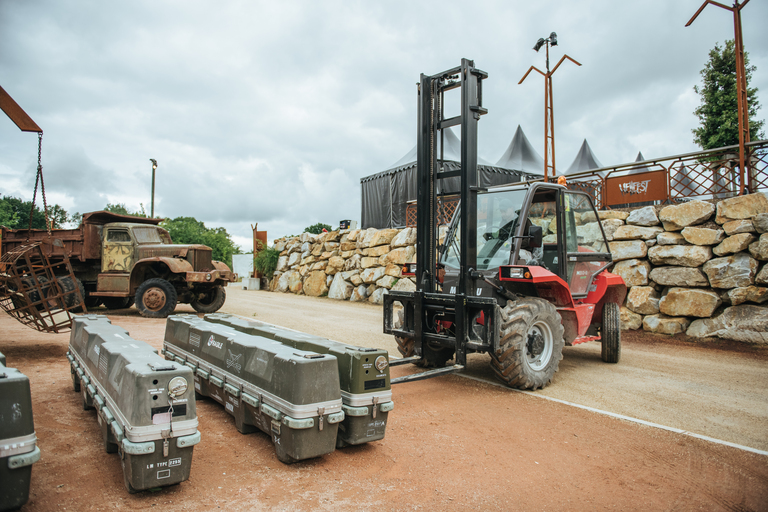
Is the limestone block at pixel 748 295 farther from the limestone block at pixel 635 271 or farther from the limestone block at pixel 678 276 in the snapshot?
the limestone block at pixel 635 271

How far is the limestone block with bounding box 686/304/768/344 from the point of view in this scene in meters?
8.77

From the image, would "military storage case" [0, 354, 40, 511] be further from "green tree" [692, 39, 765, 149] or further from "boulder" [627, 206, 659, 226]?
"green tree" [692, 39, 765, 149]

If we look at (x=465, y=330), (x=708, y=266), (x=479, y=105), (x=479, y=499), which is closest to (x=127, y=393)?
(x=479, y=499)

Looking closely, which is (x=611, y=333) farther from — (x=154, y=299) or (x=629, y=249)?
(x=154, y=299)

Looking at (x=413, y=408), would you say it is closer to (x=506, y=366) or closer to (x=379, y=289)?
(x=506, y=366)

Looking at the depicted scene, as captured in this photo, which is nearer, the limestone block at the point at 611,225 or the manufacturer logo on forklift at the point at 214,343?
the manufacturer logo on forklift at the point at 214,343

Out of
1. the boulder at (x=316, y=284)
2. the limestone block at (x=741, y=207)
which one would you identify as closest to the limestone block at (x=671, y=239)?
the limestone block at (x=741, y=207)

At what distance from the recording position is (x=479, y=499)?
3.07m

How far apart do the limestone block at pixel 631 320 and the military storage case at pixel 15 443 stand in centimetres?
1082

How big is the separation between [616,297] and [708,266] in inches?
134

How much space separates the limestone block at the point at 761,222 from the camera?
8875 mm

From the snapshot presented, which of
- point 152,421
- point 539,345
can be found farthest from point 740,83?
point 152,421

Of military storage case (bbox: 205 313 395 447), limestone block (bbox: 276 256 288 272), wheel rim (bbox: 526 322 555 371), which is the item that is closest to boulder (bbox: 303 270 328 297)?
limestone block (bbox: 276 256 288 272)

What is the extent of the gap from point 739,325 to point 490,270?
6.38 meters
